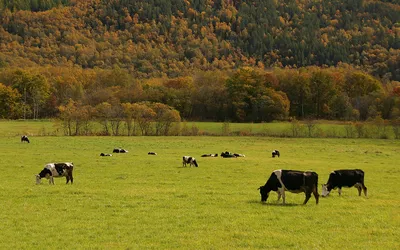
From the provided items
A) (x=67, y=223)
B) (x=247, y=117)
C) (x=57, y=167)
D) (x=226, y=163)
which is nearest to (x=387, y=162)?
(x=226, y=163)

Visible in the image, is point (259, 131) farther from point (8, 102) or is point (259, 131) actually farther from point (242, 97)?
point (8, 102)

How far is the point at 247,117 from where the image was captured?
113m

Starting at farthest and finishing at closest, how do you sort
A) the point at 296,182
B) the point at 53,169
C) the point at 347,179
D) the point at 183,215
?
the point at 53,169, the point at 347,179, the point at 296,182, the point at 183,215

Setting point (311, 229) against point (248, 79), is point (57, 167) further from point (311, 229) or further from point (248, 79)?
point (248, 79)

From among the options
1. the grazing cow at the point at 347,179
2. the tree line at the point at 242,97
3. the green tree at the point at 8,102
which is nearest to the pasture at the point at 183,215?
the grazing cow at the point at 347,179

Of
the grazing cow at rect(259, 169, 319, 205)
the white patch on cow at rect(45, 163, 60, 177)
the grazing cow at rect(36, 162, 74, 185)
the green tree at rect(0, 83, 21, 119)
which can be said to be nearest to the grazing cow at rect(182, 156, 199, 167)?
the grazing cow at rect(36, 162, 74, 185)

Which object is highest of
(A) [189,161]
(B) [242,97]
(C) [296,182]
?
(B) [242,97]

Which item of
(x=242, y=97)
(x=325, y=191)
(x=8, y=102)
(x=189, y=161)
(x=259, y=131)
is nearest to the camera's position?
(x=325, y=191)

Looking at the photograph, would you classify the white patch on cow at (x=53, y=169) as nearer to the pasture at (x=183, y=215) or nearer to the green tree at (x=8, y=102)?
the pasture at (x=183, y=215)

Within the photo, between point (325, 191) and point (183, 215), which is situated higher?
point (325, 191)

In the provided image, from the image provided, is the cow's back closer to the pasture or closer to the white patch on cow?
the pasture

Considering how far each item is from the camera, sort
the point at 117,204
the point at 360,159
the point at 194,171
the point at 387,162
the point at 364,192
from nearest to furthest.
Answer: the point at 117,204, the point at 364,192, the point at 194,171, the point at 387,162, the point at 360,159

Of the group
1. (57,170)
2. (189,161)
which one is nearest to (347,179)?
(57,170)

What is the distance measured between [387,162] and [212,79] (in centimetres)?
9814
